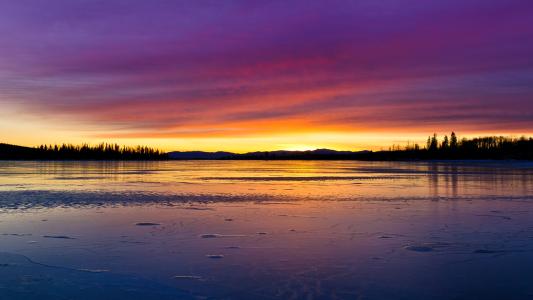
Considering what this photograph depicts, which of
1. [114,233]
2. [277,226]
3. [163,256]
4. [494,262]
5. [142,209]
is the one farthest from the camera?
[142,209]

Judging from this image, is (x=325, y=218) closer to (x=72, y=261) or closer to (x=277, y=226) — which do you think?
(x=277, y=226)

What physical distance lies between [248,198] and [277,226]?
7288 millimetres

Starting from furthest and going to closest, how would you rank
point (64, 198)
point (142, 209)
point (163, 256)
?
point (64, 198) < point (142, 209) < point (163, 256)

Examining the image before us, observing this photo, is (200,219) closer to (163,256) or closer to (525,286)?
(163,256)

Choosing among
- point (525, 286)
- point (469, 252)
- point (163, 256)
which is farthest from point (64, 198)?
point (525, 286)

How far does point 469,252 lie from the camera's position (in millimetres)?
8289

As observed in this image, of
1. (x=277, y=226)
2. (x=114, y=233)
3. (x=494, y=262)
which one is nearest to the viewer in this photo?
(x=494, y=262)

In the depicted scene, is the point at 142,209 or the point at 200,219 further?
the point at 142,209

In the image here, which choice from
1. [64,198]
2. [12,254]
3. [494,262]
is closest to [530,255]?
[494,262]

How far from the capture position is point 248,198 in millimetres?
18516

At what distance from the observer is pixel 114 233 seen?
405 inches

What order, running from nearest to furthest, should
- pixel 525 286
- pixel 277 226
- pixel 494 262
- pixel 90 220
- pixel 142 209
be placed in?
pixel 525 286 → pixel 494 262 → pixel 277 226 → pixel 90 220 → pixel 142 209

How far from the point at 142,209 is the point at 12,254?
21.6 ft

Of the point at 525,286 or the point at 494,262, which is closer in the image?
the point at 525,286
